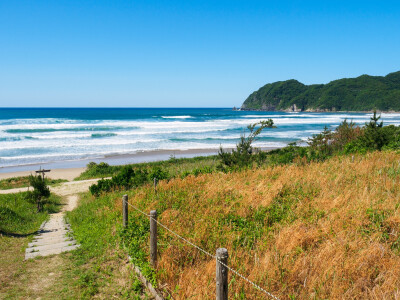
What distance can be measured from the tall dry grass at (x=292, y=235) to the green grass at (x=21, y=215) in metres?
5.02

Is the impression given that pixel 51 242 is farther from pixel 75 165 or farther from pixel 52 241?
pixel 75 165

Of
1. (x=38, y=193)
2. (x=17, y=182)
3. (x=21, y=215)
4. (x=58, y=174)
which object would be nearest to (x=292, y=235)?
(x=21, y=215)

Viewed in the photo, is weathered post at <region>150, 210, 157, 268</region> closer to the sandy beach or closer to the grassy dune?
the grassy dune

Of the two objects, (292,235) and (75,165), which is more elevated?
(292,235)

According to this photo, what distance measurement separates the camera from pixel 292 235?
535 centimetres

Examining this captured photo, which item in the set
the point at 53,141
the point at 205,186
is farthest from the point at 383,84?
the point at 205,186

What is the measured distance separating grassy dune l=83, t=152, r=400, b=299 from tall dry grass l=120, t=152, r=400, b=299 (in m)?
0.01

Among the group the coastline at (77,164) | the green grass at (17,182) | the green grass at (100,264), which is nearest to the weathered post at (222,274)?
the green grass at (100,264)

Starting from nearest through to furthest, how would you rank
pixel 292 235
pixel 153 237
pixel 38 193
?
pixel 292 235 < pixel 153 237 < pixel 38 193

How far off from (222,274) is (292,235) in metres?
2.48

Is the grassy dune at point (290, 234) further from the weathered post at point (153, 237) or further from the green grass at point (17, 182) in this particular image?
the green grass at point (17, 182)

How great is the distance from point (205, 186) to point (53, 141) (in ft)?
148

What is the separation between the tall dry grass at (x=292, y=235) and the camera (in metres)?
4.14

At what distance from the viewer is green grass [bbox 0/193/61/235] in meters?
10.4
